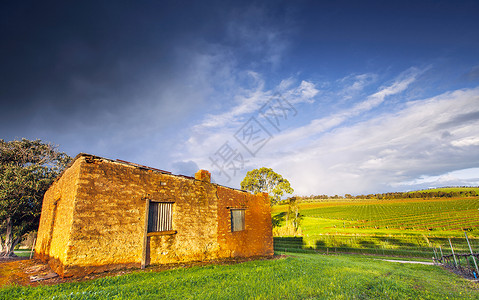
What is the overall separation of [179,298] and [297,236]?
39998 mm

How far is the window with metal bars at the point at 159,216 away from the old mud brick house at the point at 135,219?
0.05 metres

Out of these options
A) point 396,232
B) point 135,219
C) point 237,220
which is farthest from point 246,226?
point 396,232

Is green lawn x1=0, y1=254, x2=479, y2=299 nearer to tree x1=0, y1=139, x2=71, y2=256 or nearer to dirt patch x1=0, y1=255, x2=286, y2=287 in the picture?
dirt patch x1=0, y1=255, x2=286, y2=287

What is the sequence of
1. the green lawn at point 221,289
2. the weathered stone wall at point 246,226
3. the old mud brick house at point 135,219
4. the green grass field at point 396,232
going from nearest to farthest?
the green lawn at point 221,289
the old mud brick house at point 135,219
the weathered stone wall at point 246,226
the green grass field at point 396,232

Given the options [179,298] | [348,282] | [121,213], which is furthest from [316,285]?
[121,213]

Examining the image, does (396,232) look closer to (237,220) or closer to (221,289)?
(237,220)

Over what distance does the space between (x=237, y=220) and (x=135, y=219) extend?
755cm

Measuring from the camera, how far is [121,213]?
32.3 ft

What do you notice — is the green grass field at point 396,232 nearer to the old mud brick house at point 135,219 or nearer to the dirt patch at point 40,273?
the old mud brick house at point 135,219

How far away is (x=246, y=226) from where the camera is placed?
1611cm

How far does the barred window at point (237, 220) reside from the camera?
15386 mm

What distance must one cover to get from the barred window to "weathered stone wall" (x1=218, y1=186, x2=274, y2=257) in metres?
0.31

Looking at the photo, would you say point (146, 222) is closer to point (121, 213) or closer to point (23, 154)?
point (121, 213)

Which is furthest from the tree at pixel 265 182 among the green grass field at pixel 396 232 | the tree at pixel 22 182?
the tree at pixel 22 182
